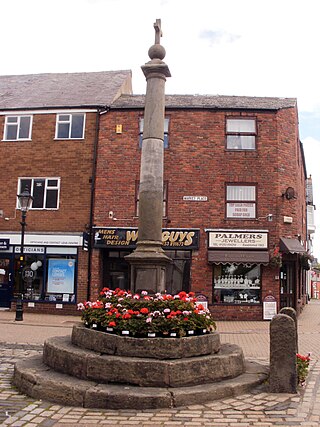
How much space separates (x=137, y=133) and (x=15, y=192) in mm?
5743

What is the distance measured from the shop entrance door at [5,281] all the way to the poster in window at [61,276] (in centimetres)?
176

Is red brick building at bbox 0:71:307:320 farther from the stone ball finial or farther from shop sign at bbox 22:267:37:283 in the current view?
the stone ball finial

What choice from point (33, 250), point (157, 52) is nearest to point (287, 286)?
point (33, 250)

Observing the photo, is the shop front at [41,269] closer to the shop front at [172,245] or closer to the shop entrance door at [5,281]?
the shop entrance door at [5,281]

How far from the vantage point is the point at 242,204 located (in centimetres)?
1830

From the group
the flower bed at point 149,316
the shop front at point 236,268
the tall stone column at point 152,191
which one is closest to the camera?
the flower bed at point 149,316

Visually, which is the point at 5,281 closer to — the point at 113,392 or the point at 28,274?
the point at 28,274

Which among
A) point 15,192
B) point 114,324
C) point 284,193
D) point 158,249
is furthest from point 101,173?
point 114,324

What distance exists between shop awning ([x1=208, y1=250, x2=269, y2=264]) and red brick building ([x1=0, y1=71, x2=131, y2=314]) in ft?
16.8

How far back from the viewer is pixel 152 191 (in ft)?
29.7

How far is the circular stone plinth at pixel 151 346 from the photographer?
639 centimetres

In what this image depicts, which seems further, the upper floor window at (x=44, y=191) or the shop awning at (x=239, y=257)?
the upper floor window at (x=44, y=191)

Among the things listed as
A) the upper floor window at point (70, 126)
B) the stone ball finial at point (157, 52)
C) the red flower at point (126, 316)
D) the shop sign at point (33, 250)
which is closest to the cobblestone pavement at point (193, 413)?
the red flower at point (126, 316)

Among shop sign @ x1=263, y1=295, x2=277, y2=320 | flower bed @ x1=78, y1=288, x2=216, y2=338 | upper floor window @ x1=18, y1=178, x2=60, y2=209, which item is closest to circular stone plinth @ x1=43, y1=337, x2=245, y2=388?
flower bed @ x1=78, y1=288, x2=216, y2=338
